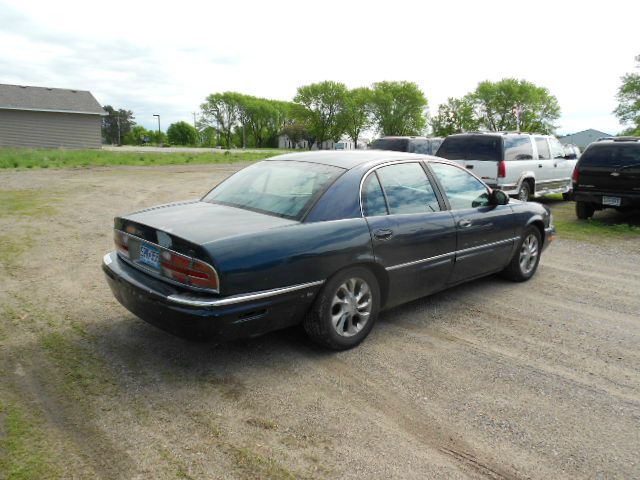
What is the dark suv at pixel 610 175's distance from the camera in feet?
31.1

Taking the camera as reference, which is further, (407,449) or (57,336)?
(57,336)

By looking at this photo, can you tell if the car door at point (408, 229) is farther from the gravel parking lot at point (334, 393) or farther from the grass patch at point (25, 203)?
the grass patch at point (25, 203)

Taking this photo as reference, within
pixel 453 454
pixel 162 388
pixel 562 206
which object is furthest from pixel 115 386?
pixel 562 206

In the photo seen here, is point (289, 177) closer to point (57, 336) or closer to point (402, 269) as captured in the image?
point (402, 269)

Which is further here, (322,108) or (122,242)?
(322,108)

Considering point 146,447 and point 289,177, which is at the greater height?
point 289,177

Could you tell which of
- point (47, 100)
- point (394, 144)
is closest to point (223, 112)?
point (47, 100)

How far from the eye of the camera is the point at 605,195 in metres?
9.83

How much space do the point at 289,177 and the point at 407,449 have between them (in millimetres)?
2426

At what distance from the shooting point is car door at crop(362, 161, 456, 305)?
406cm

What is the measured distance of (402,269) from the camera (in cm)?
419

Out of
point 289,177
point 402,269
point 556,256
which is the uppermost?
point 289,177

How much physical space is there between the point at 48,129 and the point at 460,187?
44.8 m

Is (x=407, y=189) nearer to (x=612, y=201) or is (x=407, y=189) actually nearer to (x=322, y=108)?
(x=612, y=201)
